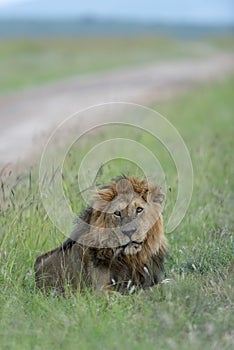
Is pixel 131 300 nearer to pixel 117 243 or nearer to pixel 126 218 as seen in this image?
pixel 117 243

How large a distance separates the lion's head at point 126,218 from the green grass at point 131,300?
326 mm

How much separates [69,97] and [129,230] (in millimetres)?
18060

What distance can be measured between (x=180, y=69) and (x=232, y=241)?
3275 centimetres

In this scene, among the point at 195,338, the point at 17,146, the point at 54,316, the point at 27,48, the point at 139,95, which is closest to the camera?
the point at 195,338

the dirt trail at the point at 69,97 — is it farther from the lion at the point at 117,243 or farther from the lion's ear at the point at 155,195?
the lion's ear at the point at 155,195

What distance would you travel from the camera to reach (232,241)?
749 centimetres

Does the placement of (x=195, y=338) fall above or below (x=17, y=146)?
below

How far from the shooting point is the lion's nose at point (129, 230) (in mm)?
6277

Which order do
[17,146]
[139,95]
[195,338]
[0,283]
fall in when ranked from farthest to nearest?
[139,95]
[17,146]
[0,283]
[195,338]

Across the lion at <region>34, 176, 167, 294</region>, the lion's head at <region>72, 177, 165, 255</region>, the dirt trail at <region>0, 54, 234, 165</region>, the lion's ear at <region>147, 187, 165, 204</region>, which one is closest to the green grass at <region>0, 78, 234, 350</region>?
the lion at <region>34, 176, 167, 294</region>

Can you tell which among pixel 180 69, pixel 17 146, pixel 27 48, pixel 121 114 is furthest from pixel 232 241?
pixel 27 48

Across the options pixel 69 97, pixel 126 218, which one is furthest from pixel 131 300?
pixel 69 97

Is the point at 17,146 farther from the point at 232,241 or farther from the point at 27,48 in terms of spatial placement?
the point at 27,48

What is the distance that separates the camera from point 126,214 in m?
6.32
